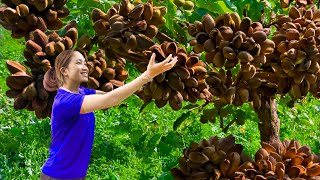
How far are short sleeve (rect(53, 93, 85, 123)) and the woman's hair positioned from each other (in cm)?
5

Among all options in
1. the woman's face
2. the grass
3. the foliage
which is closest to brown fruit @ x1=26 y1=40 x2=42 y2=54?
the woman's face

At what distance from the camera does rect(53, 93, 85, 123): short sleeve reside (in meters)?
2.10

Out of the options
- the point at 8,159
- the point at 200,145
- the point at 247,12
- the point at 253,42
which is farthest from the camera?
the point at 8,159

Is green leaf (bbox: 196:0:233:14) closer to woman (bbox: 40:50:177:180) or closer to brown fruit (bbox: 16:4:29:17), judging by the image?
woman (bbox: 40:50:177:180)

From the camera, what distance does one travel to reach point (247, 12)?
2133 mm

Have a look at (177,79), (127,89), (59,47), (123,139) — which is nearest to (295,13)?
(177,79)

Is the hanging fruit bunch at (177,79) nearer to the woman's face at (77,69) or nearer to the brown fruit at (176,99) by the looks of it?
the brown fruit at (176,99)

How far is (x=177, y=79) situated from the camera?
1.77m

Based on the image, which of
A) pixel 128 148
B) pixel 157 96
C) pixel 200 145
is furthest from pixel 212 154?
pixel 128 148

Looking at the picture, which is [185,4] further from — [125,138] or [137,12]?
[125,138]

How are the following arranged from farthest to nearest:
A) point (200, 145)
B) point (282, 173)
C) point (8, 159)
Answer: point (8, 159) → point (200, 145) → point (282, 173)

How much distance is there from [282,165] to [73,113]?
0.63 m

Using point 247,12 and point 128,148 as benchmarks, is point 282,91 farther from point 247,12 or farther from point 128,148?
point 128,148

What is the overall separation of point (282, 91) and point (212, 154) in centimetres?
25
